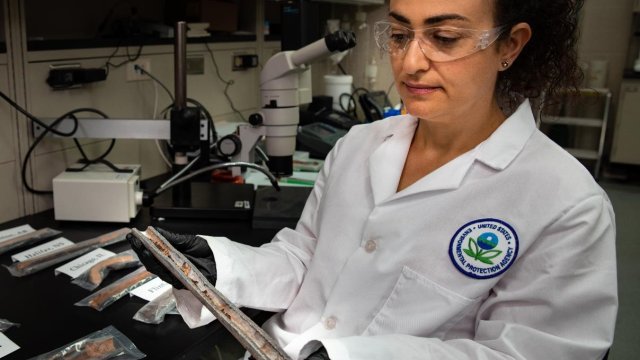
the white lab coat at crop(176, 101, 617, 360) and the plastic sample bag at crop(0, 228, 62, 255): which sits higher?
the white lab coat at crop(176, 101, 617, 360)

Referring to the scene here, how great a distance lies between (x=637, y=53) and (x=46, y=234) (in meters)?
4.05

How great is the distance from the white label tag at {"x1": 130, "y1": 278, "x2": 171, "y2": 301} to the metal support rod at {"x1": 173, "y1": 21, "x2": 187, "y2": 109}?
1.93 feet

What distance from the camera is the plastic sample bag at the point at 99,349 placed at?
0.92 m

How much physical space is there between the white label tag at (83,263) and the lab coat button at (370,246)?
669mm

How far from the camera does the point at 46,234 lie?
1434 millimetres

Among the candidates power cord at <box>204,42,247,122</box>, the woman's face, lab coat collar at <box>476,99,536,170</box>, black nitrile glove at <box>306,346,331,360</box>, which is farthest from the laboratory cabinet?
black nitrile glove at <box>306,346,331,360</box>

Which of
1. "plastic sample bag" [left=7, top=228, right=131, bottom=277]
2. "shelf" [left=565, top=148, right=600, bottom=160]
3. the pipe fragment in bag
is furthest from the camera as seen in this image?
"shelf" [left=565, top=148, right=600, bottom=160]

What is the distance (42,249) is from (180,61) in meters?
0.62

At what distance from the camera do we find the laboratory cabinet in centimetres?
382

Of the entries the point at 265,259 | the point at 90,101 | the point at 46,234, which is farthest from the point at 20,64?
the point at 265,259

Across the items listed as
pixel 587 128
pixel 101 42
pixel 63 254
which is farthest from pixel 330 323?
pixel 587 128

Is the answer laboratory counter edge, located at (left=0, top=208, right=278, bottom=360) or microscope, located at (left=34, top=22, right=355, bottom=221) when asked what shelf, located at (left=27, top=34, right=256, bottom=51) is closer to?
microscope, located at (left=34, top=22, right=355, bottom=221)

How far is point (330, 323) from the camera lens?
3.28ft

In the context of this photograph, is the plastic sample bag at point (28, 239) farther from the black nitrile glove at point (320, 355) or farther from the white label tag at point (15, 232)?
the black nitrile glove at point (320, 355)
